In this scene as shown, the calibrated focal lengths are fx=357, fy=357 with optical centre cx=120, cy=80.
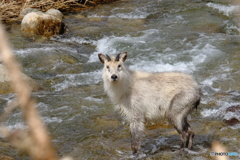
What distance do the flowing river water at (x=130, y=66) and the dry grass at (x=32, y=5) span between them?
2.90ft

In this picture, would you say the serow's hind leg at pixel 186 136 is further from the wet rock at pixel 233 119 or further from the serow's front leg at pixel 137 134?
the wet rock at pixel 233 119

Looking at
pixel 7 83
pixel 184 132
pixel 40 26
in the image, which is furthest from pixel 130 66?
pixel 184 132

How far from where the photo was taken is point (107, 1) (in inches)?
733

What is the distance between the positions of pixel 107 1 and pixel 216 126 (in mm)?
12782

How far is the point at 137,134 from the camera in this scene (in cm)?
616

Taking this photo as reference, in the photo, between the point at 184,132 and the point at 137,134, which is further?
the point at 184,132

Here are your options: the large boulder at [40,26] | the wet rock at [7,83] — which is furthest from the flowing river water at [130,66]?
the large boulder at [40,26]

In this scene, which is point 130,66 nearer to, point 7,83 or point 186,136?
point 7,83

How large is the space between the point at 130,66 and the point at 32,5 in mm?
7330

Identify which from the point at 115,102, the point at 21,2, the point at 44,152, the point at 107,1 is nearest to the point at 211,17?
the point at 107,1

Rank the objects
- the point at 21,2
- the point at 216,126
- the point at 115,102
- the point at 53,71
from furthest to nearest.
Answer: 1. the point at 21,2
2. the point at 53,71
3. the point at 216,126
4. the point at 115,102

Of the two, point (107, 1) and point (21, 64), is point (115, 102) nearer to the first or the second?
point (21, 64)

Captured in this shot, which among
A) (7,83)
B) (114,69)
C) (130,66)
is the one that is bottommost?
(130,66)

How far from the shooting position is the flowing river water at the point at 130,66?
267 inches
